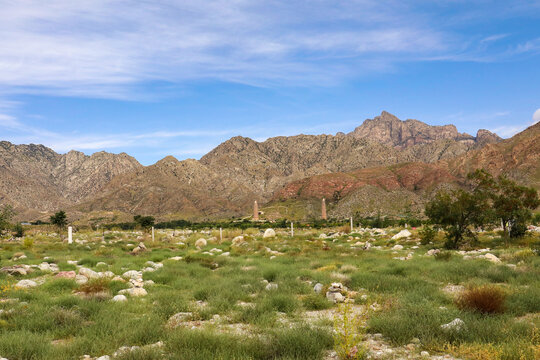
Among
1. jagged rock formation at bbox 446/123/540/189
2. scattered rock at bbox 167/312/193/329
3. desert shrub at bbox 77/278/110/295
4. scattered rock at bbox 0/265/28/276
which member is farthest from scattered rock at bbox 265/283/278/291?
jagged rock formation at bbox 446/123/540/189

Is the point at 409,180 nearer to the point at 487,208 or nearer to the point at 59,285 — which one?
the point at 487,208

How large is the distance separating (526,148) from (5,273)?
611ft

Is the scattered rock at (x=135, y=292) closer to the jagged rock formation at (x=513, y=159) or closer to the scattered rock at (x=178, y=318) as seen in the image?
the scattered rock at (x=178, y=318)

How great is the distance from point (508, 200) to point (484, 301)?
16.6 metres

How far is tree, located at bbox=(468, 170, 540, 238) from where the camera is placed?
66.7 ft

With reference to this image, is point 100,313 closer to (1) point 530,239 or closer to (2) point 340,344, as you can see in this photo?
(2) point 340,344

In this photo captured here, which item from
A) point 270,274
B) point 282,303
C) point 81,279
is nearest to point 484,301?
point 282,303

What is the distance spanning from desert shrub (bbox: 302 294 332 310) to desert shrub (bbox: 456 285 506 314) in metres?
2.72

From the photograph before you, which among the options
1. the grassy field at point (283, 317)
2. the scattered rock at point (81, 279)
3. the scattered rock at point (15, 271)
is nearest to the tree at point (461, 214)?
the grassy field at point (283, 317)

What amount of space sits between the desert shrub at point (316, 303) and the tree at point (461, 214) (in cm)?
1502

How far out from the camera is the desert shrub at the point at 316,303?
8227 millimetres

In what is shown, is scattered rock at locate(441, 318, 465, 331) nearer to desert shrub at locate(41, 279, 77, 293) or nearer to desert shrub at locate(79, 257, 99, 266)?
desert shrub at locate(41, 279, 77, 293)

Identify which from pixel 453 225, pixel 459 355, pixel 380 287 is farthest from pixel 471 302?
pixel 453 225

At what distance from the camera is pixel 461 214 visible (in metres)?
21.2
